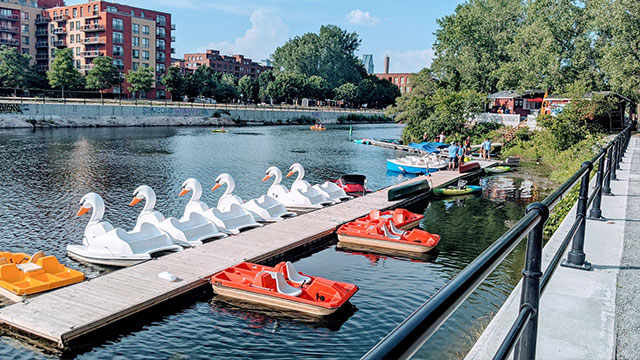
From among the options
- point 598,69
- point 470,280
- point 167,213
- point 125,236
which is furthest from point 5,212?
point 598,69

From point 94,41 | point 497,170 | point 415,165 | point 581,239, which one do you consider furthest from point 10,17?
point 581,239

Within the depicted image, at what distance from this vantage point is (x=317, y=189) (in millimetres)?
24859

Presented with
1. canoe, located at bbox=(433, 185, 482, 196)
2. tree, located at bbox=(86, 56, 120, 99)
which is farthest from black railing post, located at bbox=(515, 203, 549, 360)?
Answer: tree, located at bbox=(86, 56, 120, 99)

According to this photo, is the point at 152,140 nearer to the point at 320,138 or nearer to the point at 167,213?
the point at 320,138

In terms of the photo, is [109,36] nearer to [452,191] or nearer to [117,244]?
[452,191]

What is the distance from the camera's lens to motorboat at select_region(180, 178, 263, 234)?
1867 cm

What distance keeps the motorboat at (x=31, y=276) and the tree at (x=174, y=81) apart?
85.9m

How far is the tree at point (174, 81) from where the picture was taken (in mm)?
96000

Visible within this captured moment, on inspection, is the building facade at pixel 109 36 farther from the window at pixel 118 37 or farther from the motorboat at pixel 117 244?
the motorboat at pixel 117 244

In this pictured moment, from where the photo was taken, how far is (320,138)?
71375mm

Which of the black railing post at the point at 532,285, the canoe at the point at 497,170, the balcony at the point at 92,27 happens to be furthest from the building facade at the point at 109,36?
the black railing post at the point at 532,285

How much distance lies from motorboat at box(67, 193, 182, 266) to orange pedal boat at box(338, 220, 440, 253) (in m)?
5.43

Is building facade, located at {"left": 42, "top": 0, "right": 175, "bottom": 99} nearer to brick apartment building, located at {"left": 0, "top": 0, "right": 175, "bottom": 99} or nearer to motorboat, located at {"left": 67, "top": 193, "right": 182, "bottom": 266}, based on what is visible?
brick apartment building, located at {"left": 0, "top": 0, "right": 175, "bottom": 99}

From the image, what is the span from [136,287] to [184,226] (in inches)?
192
